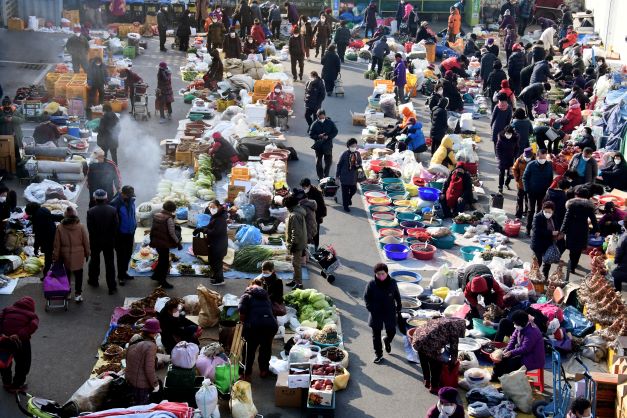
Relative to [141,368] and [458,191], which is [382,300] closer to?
[141,368]

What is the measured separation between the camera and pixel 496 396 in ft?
43.3

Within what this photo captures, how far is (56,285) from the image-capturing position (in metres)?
15.2

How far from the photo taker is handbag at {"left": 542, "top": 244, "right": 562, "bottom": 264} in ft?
54.9

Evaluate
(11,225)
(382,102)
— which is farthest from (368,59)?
(11,225)

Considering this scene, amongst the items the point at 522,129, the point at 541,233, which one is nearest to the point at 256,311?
the point at 541,233

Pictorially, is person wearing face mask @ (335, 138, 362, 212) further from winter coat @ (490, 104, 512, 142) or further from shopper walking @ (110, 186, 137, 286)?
shopper walking @ (110, 186, 137, 286)

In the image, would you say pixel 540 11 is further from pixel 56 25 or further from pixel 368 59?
pixel 56 25

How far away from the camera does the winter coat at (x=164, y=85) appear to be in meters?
25.0

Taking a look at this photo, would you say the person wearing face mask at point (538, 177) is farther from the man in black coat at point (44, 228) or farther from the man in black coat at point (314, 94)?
the man in black coat at point (44, 228)

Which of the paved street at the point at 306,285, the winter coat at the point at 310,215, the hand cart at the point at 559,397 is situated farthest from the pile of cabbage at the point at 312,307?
the hand cart at the point at 559,397

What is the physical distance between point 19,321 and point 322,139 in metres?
9.49

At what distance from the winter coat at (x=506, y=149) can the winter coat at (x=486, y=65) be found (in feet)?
29.1

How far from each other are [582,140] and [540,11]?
1906 centimetres

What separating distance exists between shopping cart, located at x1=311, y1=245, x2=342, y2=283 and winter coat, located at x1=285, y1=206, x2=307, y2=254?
32.7 inches
